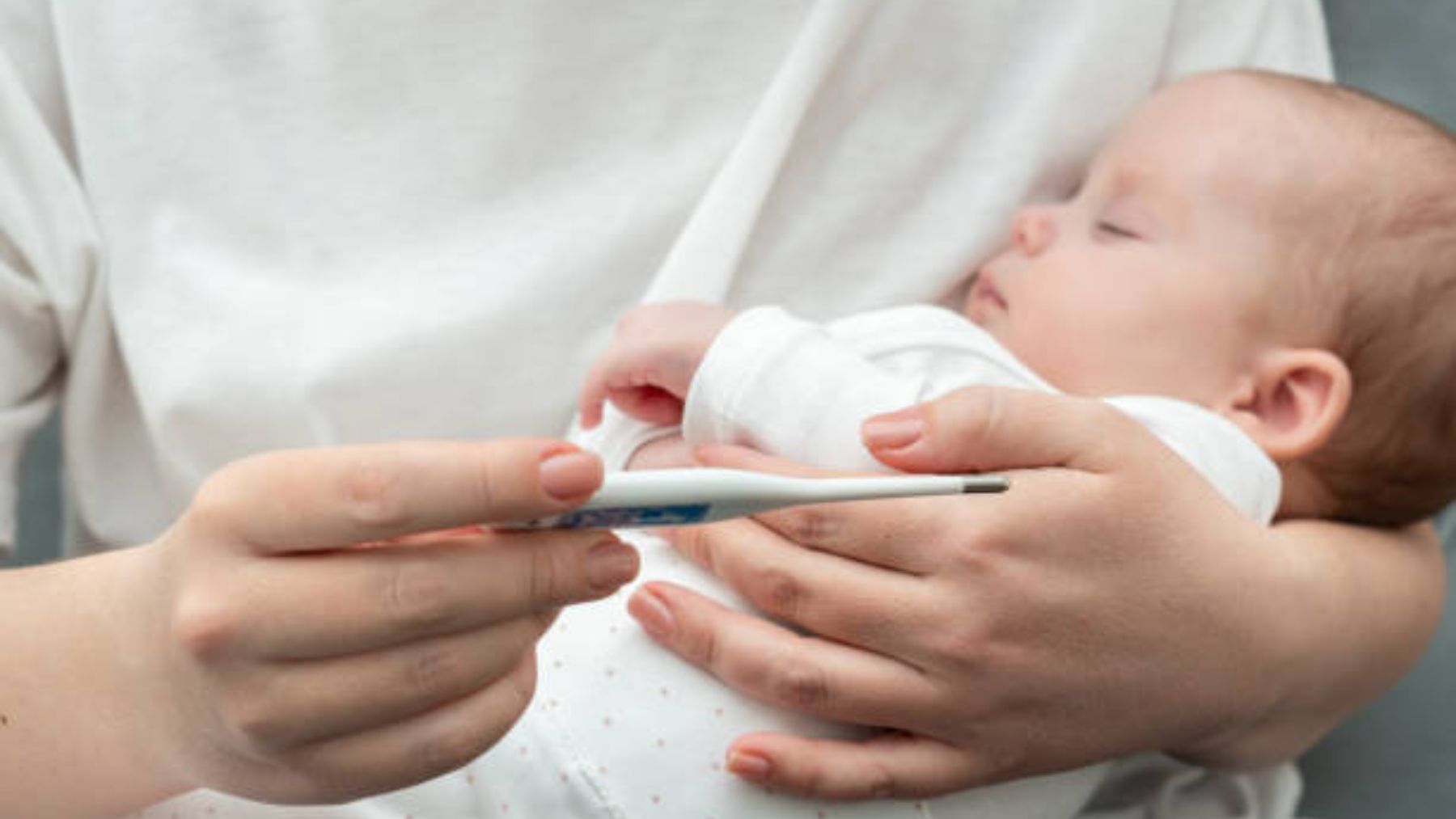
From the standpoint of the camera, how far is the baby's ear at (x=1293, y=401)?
1009 mm

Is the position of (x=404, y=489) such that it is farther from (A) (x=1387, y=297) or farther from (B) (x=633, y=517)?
(A) (x=1387, y=297)

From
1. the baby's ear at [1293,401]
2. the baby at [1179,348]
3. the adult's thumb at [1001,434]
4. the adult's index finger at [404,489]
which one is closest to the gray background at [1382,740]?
the baby at [1179,348]

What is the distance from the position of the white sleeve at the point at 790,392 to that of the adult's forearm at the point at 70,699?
0.36 m

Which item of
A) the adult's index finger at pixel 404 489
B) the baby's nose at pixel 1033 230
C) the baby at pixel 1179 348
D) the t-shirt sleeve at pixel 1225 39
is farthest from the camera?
the t-shirt sleeve at pixel 1225 39

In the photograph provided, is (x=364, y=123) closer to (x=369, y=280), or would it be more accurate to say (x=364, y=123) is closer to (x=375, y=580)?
(x=369, y=280)

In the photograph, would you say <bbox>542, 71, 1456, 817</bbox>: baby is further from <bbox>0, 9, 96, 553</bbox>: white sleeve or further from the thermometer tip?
<bbox>0, 9, 96, 553</bbox>: white sleeve

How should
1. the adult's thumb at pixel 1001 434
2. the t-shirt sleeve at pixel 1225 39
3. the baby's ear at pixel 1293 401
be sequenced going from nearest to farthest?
the adult's thumb at pixel 1001 434, the baby's ear at pixel 1293 401, the t-shirt sleeve at pixel 1225 39

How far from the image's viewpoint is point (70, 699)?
716 mm

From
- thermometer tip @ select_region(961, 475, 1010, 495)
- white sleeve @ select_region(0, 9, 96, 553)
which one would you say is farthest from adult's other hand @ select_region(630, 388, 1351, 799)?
white sleeve @ select_region(0, 9, 96, 553)

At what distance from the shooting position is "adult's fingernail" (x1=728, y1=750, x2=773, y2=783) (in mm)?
823

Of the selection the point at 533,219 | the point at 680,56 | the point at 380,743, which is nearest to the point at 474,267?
the point at 533,219

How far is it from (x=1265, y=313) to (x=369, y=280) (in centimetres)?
64

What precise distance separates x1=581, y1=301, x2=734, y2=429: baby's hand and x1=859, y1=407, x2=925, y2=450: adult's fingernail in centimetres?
16

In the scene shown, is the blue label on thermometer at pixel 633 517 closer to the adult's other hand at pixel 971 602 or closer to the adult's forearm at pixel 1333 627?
the adult's other hand at pixel 971 602
